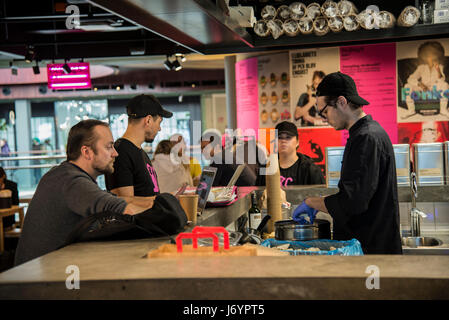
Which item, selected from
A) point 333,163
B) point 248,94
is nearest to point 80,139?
point 333,163

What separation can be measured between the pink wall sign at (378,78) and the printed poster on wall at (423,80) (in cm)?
8

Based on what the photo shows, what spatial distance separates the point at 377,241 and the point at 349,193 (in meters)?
0.32

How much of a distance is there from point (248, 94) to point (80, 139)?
5.53 meters

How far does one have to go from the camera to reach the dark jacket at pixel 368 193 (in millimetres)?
2539

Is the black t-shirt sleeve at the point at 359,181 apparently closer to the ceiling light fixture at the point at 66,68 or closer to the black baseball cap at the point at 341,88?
the black baseball cap at the point at 341,88

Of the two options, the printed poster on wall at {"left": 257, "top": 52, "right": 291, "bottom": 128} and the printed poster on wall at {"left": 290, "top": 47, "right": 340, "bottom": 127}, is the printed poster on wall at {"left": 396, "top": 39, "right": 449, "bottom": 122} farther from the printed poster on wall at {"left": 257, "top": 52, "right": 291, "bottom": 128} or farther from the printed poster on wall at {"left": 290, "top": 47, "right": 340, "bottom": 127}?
A: the printed poster on wall at {"left": 257, "top": 52, "right": 291, "bottom": 128}

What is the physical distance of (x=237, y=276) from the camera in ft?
4.71

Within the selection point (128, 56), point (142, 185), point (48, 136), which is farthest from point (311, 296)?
point (48, 136)

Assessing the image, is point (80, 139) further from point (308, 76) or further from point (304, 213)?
point (308, 76)

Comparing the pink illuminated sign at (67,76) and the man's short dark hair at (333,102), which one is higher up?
the pink illuminated sign at (67,76)

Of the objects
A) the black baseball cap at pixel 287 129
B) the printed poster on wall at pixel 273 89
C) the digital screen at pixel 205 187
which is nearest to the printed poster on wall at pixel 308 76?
the printed poster on wall at pixel 273 89

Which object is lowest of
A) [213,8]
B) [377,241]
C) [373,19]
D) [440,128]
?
[377,241]

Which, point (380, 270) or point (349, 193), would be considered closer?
point (380, 270)
